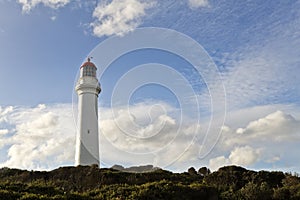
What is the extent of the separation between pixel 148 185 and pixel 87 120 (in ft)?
65.0

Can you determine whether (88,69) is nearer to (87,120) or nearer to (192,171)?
(87,120)


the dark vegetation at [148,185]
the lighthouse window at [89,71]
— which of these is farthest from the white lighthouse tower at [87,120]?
the dark vegetation at [148,185]

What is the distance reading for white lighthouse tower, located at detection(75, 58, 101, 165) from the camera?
3152 centimetres

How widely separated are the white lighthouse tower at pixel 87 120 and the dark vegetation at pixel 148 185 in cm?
893

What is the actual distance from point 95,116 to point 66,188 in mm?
16448

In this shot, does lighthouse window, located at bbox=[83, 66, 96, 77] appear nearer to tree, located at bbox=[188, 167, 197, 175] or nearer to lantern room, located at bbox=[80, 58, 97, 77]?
lantern room, located at bbox=[80, 58, 97, 77]

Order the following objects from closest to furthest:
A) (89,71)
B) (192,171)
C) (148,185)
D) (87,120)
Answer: (148,185) → (192,171) → (87,120) → (89,71)

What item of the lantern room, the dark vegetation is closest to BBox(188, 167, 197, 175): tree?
the dark vegetation

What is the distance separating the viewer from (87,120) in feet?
105

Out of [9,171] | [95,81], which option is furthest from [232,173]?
[95,81]

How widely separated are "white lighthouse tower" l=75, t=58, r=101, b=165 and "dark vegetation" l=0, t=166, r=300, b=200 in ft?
29.3

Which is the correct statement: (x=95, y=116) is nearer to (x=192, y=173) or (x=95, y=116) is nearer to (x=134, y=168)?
(x=134, y=168)

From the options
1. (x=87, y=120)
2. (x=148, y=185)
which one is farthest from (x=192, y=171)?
(x=87, y=120)

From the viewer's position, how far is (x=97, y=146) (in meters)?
32.2
